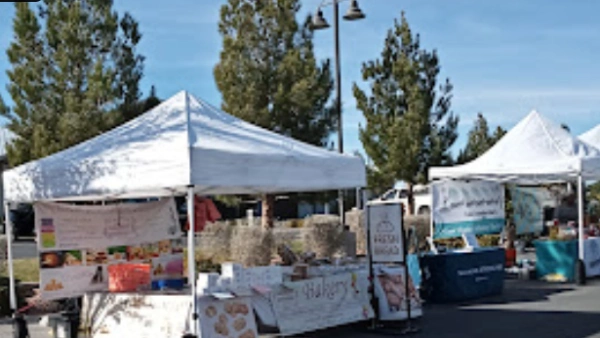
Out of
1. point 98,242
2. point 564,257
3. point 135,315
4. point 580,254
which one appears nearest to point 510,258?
point 564,257

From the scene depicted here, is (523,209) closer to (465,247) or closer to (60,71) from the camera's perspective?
(465,247)

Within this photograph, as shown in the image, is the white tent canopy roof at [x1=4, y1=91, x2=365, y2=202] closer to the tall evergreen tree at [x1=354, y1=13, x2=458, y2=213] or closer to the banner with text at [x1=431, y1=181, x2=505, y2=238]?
the banner with text at [x1=431, y1=181, x2=505, y2=238]

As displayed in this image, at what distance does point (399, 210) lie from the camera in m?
11.8

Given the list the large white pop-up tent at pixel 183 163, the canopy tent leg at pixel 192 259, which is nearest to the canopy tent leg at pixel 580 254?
the large white pop-up tent at pixel 183 163

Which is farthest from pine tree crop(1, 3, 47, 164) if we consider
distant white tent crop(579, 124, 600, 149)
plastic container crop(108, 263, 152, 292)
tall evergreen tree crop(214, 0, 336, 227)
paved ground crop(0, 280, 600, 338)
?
distant white tent crop(579, 124, 600, 149)

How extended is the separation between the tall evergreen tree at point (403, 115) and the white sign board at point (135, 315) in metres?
15.7

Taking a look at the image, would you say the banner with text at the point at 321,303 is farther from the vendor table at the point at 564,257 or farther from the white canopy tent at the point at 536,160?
the vendor table at the point at 564,257

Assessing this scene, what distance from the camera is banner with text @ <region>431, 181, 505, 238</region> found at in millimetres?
16547

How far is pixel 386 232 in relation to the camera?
38.6 feet

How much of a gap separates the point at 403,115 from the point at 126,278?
15.8m

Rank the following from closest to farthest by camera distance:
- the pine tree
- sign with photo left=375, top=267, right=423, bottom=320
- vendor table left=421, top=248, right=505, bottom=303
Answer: sign with photo left=375, top=267, right=423, bottom=320
vendor table left=421, top=248, right=505, bottom=303
the pine tree

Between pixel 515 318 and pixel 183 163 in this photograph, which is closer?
pixel 183 163

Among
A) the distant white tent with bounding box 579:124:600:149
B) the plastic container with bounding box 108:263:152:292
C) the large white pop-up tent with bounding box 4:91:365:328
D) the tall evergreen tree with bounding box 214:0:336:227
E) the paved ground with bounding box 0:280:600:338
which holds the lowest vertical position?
the paved ground with bounding box 0:280:600:338

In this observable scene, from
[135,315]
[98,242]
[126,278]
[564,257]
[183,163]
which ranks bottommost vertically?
[135,315]
